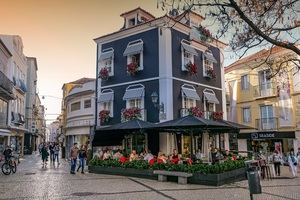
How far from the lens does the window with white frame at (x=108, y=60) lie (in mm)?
27266

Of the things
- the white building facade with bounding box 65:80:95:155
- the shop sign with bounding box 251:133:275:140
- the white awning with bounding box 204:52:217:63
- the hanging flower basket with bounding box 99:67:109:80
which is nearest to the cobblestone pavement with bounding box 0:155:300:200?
the hanging flower basket with bounding box 99:67:109:80

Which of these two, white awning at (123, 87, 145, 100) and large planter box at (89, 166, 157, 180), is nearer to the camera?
large planter box at (89, 166, 157, 180)

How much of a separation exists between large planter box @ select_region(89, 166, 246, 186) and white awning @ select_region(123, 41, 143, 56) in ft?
27.9

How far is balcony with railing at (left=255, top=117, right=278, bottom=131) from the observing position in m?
33.1

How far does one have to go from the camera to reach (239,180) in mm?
17609

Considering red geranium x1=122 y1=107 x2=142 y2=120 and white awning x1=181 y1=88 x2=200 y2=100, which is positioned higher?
white awning x1=181 y1=88 x2=200 y2=100

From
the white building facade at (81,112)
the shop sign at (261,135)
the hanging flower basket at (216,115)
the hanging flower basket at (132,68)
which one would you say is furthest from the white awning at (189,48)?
the white building facade at (81,112)

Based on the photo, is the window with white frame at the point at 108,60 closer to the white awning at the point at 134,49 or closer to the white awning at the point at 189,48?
the white awning at the point at 134,49

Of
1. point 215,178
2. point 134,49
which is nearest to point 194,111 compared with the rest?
point 134,49

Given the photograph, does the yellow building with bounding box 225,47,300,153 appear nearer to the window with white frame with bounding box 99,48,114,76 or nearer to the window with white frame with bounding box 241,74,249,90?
the window with white frame with bounding box 241,74,249,90

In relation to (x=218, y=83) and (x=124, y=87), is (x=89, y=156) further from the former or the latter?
(x=218, y=83)

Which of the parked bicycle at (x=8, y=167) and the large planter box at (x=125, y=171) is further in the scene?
the parked bicycle at (x=8, y=167)

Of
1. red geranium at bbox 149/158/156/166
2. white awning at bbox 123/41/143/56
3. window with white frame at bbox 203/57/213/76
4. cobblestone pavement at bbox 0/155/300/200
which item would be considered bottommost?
cobblestone pavement at bbox 0/155/300/200

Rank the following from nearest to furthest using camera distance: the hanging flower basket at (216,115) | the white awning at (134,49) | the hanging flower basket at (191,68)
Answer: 1. the hanging flower basket at (191,68)
2. the white awning at (134,49)
3. the hanging flower basket at (216,115)
